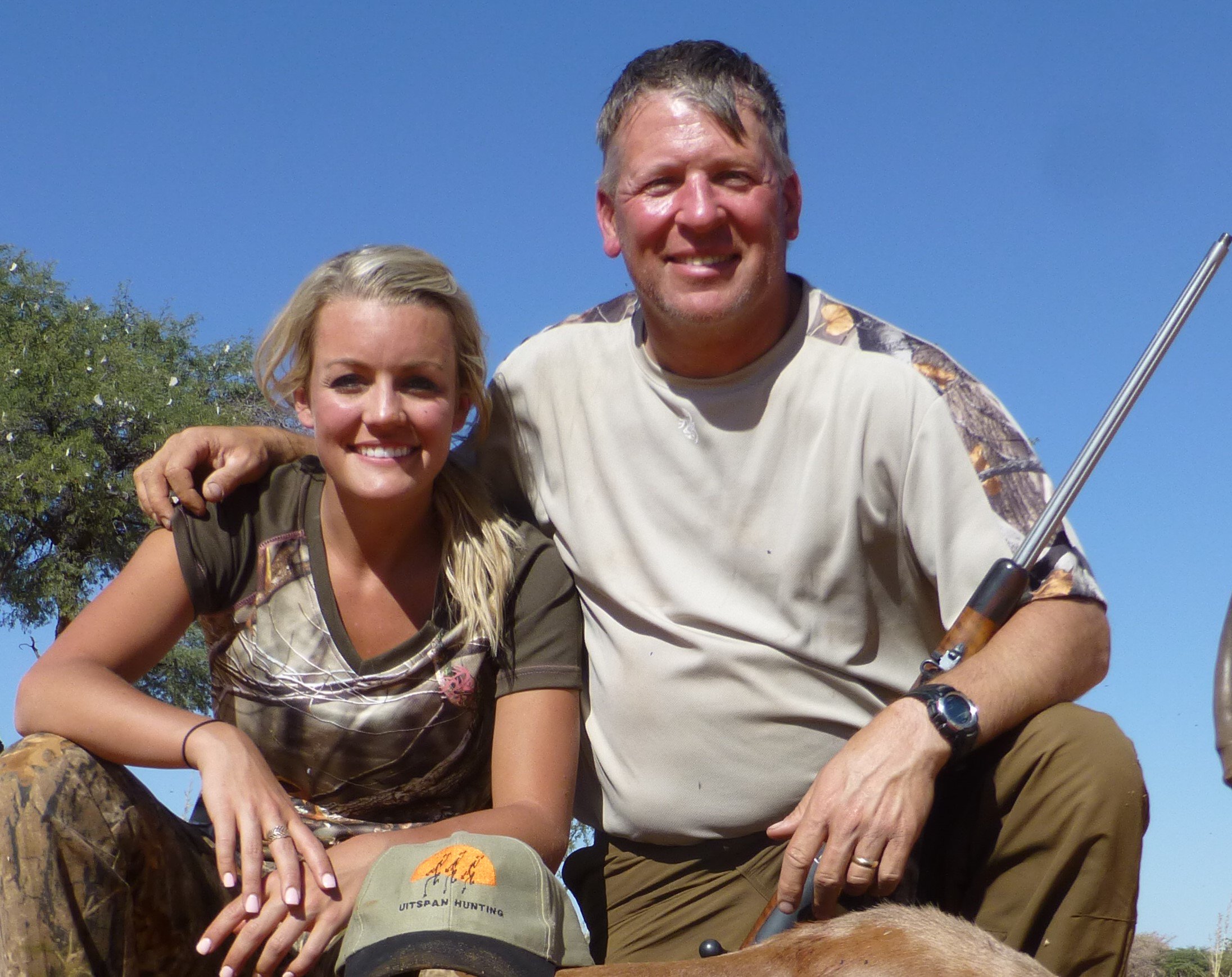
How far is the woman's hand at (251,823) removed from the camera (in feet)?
9.30

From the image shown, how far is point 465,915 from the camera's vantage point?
2.47 m

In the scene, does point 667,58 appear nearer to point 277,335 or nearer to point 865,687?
point 277,335

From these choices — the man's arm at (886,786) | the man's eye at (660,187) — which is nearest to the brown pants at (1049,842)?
the man's arm at (886,786)

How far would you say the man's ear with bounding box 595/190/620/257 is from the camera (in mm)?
3896

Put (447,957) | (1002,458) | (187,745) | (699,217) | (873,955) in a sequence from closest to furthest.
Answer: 1. (873,955)
2. (447,957)
3. (187,745)
4. (1002,458)
5. (699,217)

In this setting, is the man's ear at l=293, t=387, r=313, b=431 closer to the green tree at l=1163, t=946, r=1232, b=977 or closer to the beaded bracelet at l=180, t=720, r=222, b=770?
the beaded bracelet at l=180, t=720, r=222, b=770

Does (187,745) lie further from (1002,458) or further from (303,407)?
(1002,458)

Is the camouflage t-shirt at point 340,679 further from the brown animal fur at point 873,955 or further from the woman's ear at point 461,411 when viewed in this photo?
the brown animal fur at point 873,955

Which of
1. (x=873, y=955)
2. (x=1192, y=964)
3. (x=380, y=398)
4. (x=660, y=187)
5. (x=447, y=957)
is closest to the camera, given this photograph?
(x=873, y=955)

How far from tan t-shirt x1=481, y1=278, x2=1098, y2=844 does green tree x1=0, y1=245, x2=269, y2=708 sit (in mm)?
16083

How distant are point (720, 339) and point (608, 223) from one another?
1.89 ft

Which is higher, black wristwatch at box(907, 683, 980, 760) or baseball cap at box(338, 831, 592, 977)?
black wristwatch at box(907, 683, 980, 760)

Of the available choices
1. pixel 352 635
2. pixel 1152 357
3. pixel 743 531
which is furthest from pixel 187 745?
pixel 1152 357

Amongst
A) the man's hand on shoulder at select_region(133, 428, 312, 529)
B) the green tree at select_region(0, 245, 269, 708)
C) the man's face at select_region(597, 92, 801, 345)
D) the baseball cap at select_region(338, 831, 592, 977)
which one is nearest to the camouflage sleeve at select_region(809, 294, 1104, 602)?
the man's face at select_region(597, 92, 801, 345)
